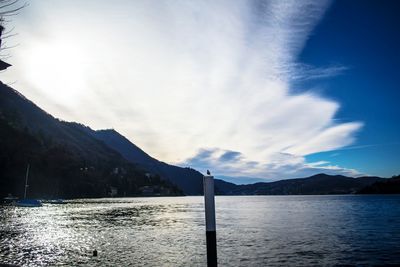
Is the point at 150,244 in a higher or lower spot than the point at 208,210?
lower

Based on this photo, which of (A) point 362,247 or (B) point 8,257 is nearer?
(B) point 8,257

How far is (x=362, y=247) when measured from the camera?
3919cm

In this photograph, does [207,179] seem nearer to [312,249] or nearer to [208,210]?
[208,210]

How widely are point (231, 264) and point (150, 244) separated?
1518 centimetres

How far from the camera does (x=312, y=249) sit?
37125 millimetres

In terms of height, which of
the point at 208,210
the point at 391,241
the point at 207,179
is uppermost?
the point at 207,179

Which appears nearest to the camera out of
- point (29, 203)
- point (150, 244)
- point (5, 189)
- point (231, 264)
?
point (231, 264)

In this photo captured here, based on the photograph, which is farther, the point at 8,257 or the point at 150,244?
the point at 150,244

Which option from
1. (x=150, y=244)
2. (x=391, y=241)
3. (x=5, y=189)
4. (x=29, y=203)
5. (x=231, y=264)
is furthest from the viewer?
(x=5, y=189)

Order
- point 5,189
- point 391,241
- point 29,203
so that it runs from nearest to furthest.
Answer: point 391,241 < point 29,203 < point 5,189

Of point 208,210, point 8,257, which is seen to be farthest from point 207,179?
point 8,257

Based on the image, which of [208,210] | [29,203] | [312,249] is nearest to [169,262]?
[312,249]

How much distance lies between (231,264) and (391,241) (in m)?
28.6

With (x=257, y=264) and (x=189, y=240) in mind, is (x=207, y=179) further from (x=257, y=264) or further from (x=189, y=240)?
(x=189, y=240)
